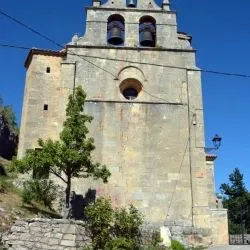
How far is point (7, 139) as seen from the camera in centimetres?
2447

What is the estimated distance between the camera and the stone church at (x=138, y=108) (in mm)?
19594

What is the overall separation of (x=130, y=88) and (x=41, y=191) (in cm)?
752

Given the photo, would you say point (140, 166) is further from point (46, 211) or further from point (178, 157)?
point (46, 211)

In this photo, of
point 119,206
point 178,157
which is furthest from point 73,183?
point 178,157

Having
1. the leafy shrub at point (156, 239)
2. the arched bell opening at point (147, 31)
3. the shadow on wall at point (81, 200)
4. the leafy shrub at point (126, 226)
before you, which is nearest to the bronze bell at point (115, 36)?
the arched bell opening at point (147, 31)

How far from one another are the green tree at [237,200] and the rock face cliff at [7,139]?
26.5 metres

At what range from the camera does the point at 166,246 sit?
54.3 feet

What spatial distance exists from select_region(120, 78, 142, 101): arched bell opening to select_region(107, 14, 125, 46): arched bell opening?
2173mm

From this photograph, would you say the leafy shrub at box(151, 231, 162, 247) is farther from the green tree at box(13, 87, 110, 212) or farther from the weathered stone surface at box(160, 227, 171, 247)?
the green tree at box(13, 87, 110, 212)

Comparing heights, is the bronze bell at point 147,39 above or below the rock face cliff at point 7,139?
above

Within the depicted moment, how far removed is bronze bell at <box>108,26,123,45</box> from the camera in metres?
22.4

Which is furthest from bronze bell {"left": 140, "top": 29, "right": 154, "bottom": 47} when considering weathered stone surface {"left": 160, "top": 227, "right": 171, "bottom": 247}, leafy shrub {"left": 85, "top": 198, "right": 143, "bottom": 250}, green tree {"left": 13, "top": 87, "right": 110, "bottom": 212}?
leafy shrub {"left": 85, "top": 198, "right": 143, "bottom": 250}

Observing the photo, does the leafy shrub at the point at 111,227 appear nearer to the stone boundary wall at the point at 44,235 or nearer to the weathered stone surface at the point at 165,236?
the stone boundary wall at the point at 44,235

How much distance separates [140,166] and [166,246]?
4.45 metres
